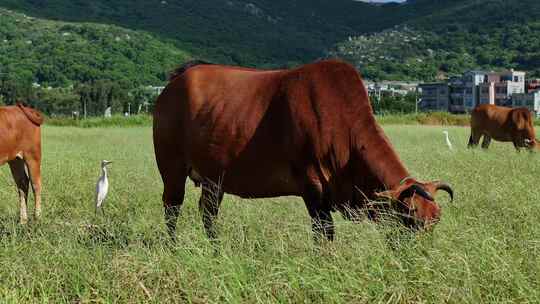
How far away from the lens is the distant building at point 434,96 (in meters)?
129

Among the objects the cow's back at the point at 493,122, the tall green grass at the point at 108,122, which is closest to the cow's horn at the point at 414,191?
the cow's back at the point at 493,122

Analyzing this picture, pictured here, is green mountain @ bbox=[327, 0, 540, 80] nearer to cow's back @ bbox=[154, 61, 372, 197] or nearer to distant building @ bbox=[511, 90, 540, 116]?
distant building @ bbox=[511, 90, 540, 116]

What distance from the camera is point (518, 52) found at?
15312cm

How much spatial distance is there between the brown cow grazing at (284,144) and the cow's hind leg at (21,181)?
261 cm

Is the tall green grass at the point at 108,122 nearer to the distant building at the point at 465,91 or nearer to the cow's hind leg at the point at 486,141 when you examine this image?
the cow's hind leg at the point at 486,141

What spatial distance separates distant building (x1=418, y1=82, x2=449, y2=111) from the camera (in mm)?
128750

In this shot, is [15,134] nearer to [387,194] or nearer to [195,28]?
[387,194]

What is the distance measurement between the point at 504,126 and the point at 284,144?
50.1 ft

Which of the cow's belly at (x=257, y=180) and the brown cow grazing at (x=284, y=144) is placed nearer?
the brown cow grazing at (x=284, y=144)

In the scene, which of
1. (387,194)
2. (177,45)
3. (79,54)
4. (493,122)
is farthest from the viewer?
(177,45)

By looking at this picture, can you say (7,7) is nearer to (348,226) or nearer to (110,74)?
(110,74)

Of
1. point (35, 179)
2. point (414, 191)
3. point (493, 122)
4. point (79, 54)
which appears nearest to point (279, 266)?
point (414, 191)

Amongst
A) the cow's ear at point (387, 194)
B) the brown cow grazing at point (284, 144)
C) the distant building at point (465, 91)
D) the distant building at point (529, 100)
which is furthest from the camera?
the distant building at point (465, 91)

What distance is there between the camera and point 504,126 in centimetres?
1986
